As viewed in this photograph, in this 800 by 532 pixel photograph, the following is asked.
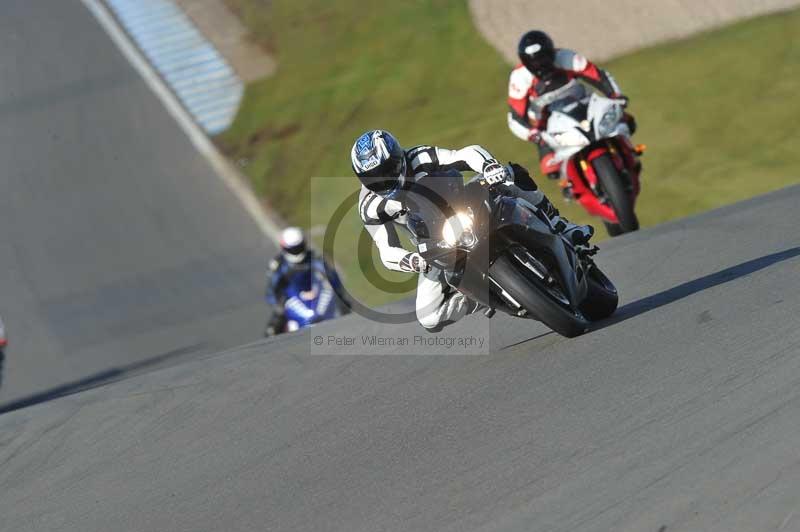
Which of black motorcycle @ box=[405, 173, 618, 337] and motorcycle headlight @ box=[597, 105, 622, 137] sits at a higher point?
black motorcycle @ box=[405, 173, 618, 337]

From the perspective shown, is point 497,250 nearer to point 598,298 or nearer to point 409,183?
point 409,183

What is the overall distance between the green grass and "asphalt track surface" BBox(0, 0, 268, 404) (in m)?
1.51

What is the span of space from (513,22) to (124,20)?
10.6 metres

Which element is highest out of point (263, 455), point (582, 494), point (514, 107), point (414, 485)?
point (582, 494)

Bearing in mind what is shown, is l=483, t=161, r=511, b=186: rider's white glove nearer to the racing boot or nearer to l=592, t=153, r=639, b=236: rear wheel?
l=592, t=153, r=639, b=236: rear wheel

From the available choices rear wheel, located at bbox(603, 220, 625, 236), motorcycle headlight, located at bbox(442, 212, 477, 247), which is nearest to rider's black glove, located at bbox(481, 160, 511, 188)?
motorcycle headlight, located at bbox(442, 212, 477, 247)

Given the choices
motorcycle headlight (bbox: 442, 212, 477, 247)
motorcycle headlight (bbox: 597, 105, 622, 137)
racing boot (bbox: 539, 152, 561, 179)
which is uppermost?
motorcycle headlight (bbox: 442, 212, 477, 247)

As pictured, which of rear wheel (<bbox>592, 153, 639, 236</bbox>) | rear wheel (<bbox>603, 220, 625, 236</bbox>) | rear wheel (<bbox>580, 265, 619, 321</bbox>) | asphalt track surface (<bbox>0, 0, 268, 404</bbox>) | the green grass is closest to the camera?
rear wheel (<bbox>580, 265, 619, 321</bbox>)

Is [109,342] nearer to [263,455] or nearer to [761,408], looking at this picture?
[263,455]

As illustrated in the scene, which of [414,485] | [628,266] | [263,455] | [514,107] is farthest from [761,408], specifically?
[514,107]

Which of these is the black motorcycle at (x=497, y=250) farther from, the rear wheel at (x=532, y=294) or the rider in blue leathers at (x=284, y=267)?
the rider in blue leathers at (x=284, y=267)

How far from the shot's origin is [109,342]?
1608 centimetres

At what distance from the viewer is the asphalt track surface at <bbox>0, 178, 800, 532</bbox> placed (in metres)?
4.47

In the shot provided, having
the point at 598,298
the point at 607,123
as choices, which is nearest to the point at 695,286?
the point at 598,298
